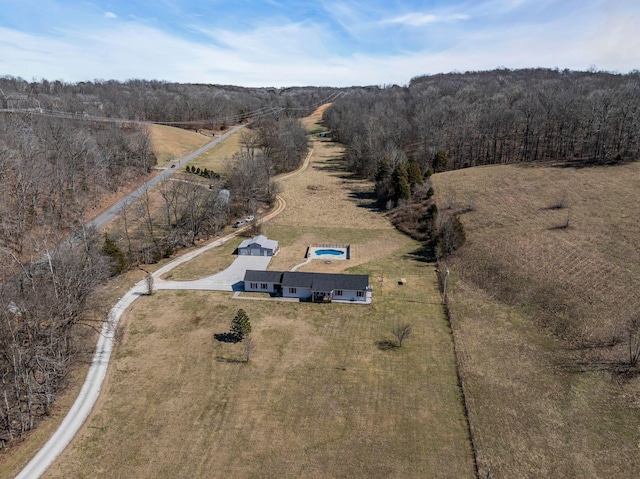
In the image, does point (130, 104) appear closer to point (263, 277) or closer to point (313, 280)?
point (263, 277)

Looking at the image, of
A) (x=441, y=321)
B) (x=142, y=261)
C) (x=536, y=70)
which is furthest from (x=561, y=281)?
(x=536, y=70)

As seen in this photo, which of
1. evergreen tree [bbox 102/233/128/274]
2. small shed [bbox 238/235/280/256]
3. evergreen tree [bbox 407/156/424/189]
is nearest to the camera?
evergreen tree [bbox 102/233/128/274]

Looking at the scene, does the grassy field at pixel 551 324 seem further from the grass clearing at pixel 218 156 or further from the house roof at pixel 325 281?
the grass clearing at pixel 218 156

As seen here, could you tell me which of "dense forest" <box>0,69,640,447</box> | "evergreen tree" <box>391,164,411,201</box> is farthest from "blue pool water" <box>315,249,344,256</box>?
"evergreen tree" <box>391,164,411,201</box>

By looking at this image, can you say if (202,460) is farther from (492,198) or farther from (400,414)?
(492,198)

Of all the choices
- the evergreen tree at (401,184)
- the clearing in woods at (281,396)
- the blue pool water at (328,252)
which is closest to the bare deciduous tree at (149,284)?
the clearing in woods at (281,396)

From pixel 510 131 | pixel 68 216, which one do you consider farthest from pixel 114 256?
pixel 510 131

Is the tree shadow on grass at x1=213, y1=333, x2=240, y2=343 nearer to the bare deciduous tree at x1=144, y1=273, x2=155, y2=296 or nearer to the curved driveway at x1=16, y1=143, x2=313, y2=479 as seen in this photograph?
the curved driveway at x1=16, y1=143, x2=313, y2=479
